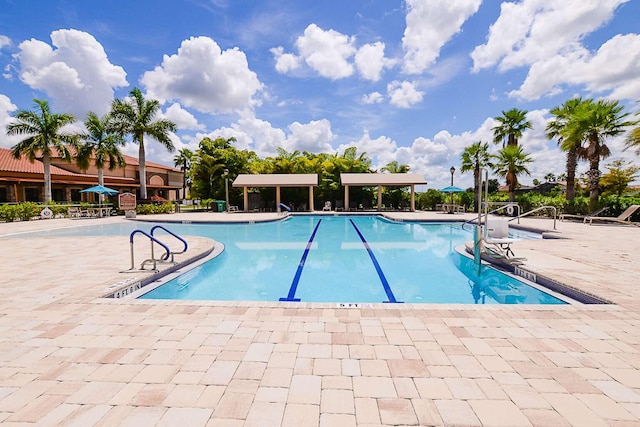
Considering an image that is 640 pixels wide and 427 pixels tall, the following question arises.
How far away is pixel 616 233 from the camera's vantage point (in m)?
11.2

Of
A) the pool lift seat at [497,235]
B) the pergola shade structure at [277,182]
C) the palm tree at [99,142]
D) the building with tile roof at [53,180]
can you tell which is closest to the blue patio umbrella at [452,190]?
the pergola shade structure at [277,182]

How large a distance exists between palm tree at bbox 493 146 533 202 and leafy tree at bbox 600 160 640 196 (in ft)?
44.8

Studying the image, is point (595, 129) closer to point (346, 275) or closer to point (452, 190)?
point (452, 190)

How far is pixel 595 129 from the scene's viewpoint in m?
16.4

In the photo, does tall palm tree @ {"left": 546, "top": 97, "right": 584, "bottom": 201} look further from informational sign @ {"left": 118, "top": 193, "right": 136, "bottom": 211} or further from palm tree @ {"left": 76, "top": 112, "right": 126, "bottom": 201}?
palm tree @ {"left": 76, "top": 112, "right": 126, "bottom": 201}

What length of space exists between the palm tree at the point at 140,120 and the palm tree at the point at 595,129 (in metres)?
28.8

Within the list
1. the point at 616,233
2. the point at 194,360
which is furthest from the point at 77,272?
the point at 616,233

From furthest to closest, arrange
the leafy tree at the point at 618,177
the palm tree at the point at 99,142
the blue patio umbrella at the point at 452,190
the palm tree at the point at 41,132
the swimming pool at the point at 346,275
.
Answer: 1. the leafy tree at the point at 618,177
2. the palm tree at the point at 99,142
3. the blue patio umbrella at the point at 452,190
4. the palm tree at the point at 41,132
5. the swimming pool at the point at 346,275

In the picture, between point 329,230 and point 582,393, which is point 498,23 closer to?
point 329,230

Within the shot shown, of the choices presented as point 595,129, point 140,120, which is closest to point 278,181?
point 140,120

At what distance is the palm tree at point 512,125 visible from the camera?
22.4 m

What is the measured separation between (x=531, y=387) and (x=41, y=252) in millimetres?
10802

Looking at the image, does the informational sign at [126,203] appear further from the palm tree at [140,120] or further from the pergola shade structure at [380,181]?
the pergola shade structure at [380,181]

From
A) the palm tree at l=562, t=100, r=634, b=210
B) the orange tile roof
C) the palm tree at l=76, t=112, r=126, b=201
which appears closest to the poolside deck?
the palm tree at l=562, t=100, r=634, b=210
